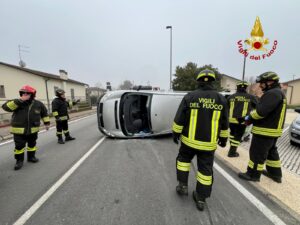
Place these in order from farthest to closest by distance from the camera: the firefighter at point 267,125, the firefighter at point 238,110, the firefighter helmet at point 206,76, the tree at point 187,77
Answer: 1. the tree at point 187,77
2. the firefighter at point 238,110
3. the firefighter at point 267,125
4. the firefighter helmet at point 206,76

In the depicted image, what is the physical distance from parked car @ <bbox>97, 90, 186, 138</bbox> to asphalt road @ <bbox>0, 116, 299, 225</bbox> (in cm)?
162

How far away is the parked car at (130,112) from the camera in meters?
5.60

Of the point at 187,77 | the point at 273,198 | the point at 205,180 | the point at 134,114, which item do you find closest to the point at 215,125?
the point at 205,180

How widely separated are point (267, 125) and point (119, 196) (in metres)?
2.78

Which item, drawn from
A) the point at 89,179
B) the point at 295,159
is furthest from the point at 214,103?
the point at 295,159

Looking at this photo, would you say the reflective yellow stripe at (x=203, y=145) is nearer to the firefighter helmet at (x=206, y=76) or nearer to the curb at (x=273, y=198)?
the firefighter helmet at (x=206, y=76)

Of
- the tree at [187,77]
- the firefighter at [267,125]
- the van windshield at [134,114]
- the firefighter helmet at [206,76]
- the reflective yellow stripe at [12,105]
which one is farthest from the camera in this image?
the tree at [187,77]

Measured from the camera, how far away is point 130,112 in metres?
6.21

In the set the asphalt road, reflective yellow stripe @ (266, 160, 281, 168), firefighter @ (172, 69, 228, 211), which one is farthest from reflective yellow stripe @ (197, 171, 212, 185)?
reflective yellow stripe @ (266, 160, 281, 168)

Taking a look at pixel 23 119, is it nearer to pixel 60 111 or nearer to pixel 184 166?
pixel 60 111

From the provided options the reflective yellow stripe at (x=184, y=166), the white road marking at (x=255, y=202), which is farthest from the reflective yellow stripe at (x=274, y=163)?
the reflective yellow stripe at (x=184, y=166)

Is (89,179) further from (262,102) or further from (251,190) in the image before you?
(262,102)

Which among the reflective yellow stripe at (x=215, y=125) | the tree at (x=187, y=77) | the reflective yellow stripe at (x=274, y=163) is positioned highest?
the tree at (x=187, y=77)

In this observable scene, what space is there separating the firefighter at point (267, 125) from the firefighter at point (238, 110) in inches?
43.0
